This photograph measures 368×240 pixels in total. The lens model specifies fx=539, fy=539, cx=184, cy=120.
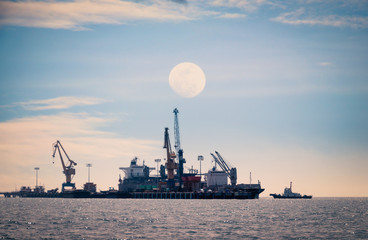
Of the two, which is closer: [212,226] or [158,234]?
[158,234]

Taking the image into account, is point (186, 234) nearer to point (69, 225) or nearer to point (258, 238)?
point (258, 238)

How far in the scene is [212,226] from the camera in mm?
98625

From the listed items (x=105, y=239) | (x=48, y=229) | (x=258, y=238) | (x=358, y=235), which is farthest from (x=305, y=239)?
(x=48, y=229)

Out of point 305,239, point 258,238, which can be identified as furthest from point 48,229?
point 305,239

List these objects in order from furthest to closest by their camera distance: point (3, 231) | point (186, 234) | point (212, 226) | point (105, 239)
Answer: point (212, 226)
point (3, 231)
point (186, 234)
point (105, 239)

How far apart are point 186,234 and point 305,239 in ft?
58.7

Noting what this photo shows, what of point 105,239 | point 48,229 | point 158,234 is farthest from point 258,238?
point 48,229

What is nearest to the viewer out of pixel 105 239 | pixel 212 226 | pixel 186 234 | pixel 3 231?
pixel 105 239

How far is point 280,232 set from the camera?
87750mm

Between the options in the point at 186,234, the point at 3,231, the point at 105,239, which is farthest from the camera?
the point at 3,231

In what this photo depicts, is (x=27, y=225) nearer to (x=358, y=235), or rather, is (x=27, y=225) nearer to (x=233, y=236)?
(x=233, y=236)

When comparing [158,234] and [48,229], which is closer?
[158,234]

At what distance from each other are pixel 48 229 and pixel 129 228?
555 inches

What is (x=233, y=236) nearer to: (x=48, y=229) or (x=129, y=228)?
(x=129, y=228)
